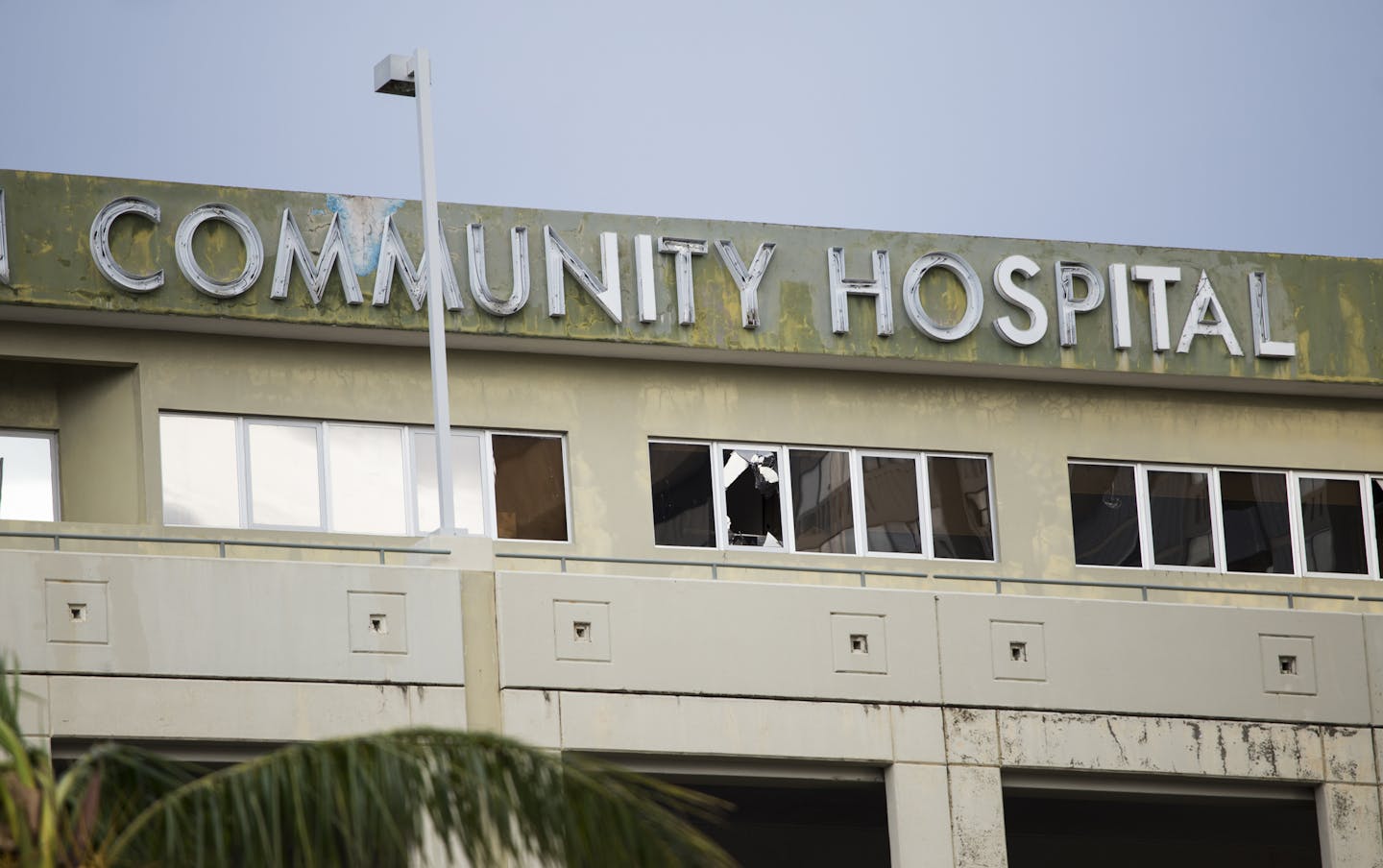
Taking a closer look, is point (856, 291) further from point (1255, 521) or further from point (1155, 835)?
point (1155, 835)

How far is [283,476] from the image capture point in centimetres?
2564

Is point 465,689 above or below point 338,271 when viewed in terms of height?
below

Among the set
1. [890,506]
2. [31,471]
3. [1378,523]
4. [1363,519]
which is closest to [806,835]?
[890,506]

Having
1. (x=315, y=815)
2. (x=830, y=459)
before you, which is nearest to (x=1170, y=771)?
(x=830, y=459)

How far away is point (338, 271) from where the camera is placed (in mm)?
25422

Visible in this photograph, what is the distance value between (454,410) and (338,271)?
2.12m

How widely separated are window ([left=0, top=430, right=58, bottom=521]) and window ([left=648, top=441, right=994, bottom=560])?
6.63 metres

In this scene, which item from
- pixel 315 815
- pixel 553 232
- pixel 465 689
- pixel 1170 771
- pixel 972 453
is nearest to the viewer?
pixel 315 815

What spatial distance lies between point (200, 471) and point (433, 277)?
3.70 meters

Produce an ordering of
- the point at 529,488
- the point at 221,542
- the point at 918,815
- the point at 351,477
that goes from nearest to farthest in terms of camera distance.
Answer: the point at 221,542 → the point at 918,815 → the point at 351,477 → the point at 529,488

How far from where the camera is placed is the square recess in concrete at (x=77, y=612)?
21.1 metres

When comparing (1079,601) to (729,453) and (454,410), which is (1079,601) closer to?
(729,453)

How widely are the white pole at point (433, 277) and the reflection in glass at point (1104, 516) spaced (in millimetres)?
8420

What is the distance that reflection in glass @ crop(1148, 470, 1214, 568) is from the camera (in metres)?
28.5
